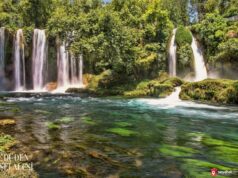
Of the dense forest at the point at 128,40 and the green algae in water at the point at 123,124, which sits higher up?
the dense forest at the point at 128,40

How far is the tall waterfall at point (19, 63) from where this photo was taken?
117 ft

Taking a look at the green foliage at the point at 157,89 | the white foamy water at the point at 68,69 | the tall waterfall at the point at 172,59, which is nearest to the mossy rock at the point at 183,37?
the tall waterfall at the point at 172,59

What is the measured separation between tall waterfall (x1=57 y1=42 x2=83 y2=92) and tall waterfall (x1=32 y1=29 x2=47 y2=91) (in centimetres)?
167

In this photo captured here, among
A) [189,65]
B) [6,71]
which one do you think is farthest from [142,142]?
[6,71]

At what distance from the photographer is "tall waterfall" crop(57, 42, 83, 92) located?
36.9 m

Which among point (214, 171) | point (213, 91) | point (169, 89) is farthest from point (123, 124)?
point (169, 89)

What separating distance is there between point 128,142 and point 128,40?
22.2 m

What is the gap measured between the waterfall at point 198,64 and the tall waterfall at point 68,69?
12578mm

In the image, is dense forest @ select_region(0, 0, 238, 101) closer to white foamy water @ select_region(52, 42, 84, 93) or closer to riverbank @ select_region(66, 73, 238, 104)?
riverbank @ select_region(66, 73, 238, 104)

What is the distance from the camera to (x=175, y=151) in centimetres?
918

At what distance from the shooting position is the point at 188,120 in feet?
48.8

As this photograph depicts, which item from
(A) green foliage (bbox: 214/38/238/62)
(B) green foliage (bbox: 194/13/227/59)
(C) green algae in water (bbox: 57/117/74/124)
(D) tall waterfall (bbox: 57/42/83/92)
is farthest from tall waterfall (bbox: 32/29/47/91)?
(C) green algae in water (bbox: 57/117/74/124)

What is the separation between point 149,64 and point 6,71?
51.6 ft

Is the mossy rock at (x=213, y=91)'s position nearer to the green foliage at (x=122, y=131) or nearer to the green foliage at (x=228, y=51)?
the green foliage at (x=228, y=51)
